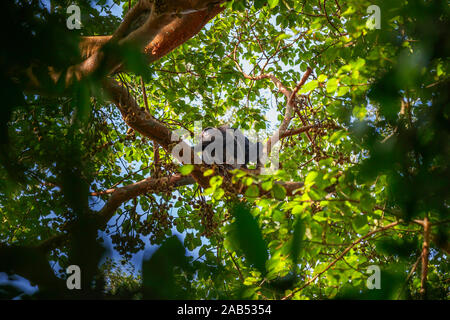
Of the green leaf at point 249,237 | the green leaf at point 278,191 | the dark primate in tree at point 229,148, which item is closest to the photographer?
the green leaf at point 249,237

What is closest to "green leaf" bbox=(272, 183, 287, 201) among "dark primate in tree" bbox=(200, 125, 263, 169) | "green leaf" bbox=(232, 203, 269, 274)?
"green leaf" bbox=(232, 203, 269, 274)

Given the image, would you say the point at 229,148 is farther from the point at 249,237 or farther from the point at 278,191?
the point at 249,237

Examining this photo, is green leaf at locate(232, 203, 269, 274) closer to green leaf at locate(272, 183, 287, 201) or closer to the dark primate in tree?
green leaf at locate(272, 183, 287, 201)

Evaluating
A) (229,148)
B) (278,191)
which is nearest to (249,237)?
(278,191)

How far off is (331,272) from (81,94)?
→ 5.25 feet

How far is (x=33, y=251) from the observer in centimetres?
48

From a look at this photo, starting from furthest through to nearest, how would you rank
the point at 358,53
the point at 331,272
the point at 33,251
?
the point at 358,53 < the point at 331,272 < the point at 33,251

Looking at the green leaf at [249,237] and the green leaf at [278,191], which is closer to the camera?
the green leaf at [249,237]

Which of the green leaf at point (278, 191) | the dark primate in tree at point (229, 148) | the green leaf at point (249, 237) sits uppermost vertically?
the dark primate in tree at point (229, 148)

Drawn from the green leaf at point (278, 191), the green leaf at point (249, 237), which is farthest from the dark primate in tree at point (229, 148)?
the green leaf at point (249, 237)

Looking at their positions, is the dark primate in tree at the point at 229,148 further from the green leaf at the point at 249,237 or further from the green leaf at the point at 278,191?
the green leaf at the point at 249,237
